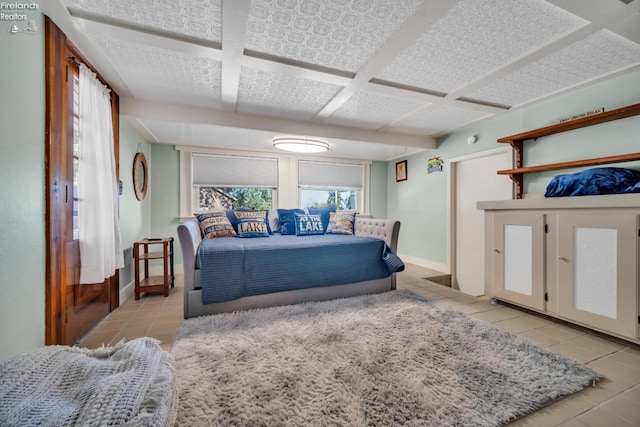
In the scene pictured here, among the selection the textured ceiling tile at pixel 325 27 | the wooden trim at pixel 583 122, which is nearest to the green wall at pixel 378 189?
the wooden trim at pixel 583 122

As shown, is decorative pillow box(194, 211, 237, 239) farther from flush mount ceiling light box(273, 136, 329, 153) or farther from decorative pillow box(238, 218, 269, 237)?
flush mount ceiling light box(273, 136, 329, 153)

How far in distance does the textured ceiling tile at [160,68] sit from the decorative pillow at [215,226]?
1.49 meters

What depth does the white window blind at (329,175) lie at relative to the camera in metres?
4.87

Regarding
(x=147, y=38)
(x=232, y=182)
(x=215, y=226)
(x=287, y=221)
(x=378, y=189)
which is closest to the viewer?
(x=147, y=38)

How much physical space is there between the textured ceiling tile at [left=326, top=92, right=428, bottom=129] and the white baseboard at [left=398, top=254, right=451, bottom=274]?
2.50m

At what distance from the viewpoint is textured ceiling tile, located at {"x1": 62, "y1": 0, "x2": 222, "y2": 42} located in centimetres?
146

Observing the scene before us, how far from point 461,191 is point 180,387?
417 centimetres

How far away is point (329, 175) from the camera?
5.06m

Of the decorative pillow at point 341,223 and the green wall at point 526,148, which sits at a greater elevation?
the green wall at point 526,148

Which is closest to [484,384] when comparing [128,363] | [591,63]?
[128,363]

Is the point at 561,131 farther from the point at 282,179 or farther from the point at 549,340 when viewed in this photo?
the point at 282,179

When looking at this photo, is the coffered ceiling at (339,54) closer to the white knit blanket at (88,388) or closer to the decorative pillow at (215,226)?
the decorative pillow at (215,226)

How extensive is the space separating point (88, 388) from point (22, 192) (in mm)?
1174

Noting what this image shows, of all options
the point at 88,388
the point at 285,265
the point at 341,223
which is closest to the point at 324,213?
the point at 341,223
